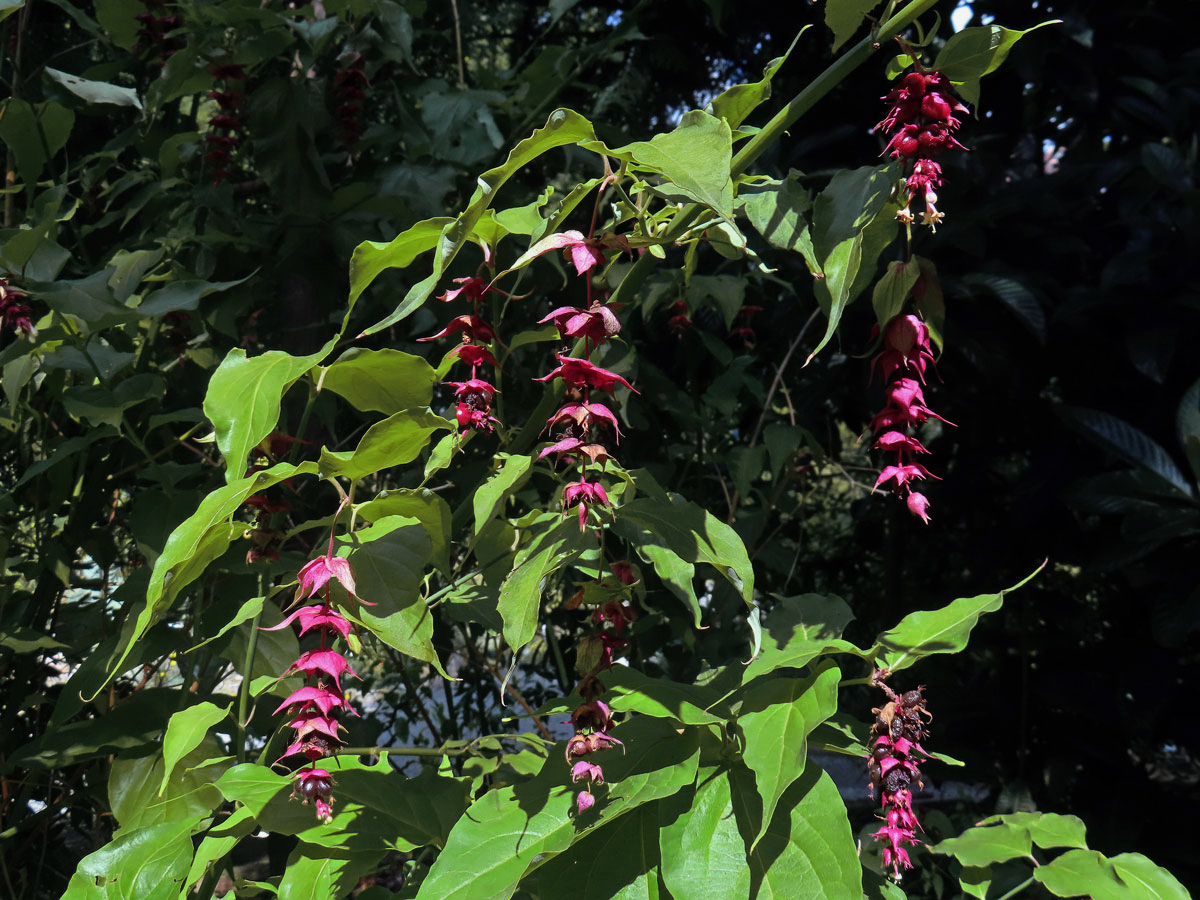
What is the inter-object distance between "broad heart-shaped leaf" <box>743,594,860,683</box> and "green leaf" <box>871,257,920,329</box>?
170 mm

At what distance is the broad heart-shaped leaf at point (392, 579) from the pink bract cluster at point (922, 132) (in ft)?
0.97

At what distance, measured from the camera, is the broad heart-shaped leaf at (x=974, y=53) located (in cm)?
45

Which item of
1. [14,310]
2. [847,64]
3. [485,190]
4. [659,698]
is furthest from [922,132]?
[14,310]

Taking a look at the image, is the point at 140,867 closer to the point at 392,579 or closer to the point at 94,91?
the point at 392,579

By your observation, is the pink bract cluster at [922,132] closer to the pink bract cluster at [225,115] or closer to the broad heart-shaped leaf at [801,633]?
the broad heart-shaped leaf at [801,633]

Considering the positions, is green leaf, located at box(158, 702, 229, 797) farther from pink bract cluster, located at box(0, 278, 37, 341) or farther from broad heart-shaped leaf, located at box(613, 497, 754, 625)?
pink bract cluster, located at box(0, 278, 37, 341)

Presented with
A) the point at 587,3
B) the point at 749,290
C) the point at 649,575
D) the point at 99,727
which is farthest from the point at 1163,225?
the point at 99,727

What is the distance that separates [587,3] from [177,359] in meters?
1.23

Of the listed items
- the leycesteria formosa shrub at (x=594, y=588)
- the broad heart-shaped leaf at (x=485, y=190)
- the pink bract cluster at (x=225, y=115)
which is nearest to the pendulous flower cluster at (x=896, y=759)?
the leycesteria formosa shrub at (x=594, y=588)

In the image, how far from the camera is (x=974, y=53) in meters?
0.45

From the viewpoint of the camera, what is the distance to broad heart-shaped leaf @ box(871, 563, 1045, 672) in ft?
1.71

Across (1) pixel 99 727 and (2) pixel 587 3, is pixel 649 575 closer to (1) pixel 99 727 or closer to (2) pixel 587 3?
(1) pixel 99 727

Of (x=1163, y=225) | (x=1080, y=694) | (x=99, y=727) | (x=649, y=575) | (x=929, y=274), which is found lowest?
(x=1080, y=694)

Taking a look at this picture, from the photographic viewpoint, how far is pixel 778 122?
47 centimetres
